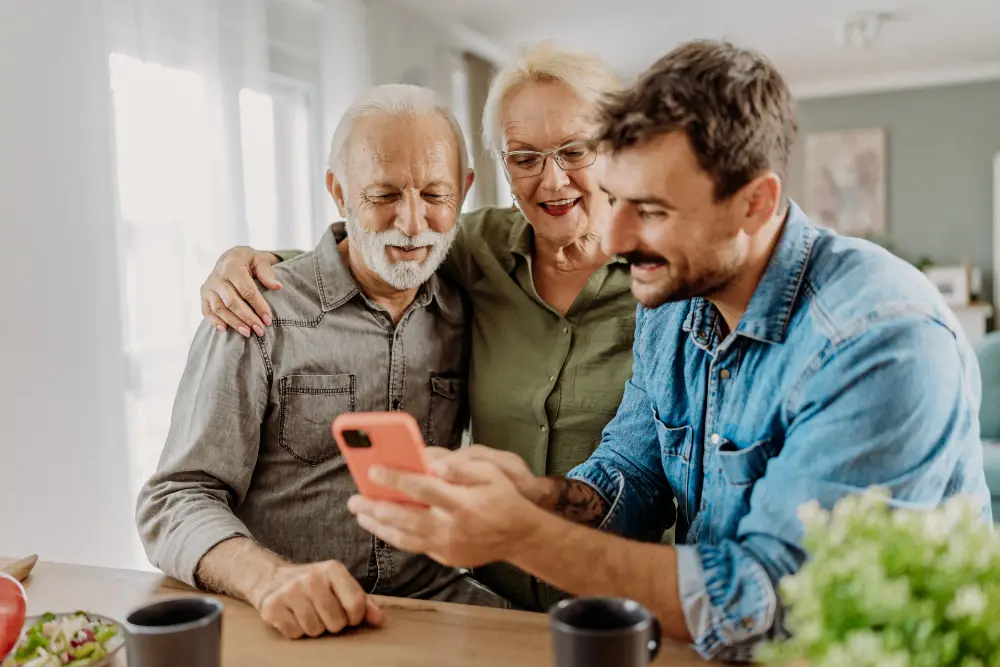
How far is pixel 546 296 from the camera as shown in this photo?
5.99 feet

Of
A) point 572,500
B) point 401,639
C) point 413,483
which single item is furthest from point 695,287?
point 401,639

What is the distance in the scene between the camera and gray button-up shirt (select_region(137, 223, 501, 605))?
1.51 metres

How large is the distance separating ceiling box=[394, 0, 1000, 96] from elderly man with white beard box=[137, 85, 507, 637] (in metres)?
3.07

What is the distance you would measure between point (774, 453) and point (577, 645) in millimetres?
506

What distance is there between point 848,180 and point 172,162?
6.38 m

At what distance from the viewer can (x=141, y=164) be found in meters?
2.83

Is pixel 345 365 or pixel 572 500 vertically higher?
pixel 345 365

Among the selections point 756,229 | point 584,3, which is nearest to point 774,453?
point 756,229

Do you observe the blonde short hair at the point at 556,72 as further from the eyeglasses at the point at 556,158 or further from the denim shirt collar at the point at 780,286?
the denim shirt collar at the point at 780,286

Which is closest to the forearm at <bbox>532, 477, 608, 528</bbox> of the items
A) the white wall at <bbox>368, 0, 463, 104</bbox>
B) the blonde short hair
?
the blonde short hair

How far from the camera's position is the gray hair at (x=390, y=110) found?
1632 mm

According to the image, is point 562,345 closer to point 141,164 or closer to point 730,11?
point 141,164

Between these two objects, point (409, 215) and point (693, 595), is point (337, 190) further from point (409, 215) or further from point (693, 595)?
point (693, 595)

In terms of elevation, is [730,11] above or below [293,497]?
above
